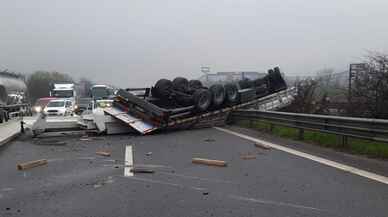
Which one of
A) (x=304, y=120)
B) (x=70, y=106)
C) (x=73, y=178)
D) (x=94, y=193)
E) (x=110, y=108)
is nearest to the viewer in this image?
(x=94, y=193)

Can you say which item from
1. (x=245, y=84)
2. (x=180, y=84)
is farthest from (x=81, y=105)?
(x=180, y=84)

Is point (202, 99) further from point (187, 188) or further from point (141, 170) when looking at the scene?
point (187, 188)

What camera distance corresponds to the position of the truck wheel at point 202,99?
58.0ft

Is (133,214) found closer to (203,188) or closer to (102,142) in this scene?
(203,188)

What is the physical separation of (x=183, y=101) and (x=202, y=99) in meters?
0.73

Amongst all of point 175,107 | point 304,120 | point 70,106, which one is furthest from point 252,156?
point 70,106

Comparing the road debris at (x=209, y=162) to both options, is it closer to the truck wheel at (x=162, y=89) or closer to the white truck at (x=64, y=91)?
the truck wheel at (x=162, y=89)

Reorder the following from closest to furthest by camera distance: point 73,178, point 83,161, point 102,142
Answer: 1. point 73,178
2. point 83,161
3. point 102,142

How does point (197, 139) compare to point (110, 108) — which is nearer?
point (197, 139)

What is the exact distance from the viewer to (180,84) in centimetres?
1852

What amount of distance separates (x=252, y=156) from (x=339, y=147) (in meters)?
2.30

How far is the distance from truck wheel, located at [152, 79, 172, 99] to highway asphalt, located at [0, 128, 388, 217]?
277 inches

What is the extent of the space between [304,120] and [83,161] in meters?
6.08

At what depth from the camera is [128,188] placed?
6.91 m
